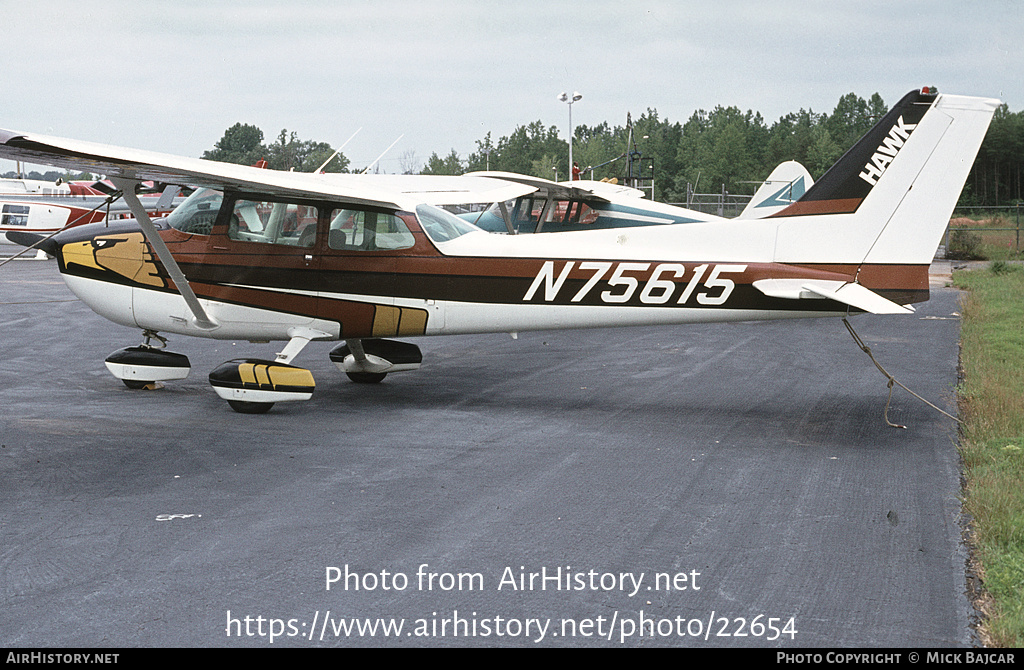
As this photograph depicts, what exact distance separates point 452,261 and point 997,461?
200 inches

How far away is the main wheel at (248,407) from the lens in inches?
332

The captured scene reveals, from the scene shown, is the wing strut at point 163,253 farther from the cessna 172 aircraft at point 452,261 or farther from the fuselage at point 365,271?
the fuselage at point 365,271

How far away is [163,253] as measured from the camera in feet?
27.5

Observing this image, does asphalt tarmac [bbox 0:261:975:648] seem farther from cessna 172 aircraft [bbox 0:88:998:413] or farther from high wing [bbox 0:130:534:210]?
high wing [bbox 0:130:534:210]

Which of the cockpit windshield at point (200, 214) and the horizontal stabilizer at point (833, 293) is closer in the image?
the horizontal stabilizer at point (833, 293)

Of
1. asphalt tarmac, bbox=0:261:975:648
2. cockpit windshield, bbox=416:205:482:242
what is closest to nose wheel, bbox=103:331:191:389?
asphalt tarmac, bbox=0:261:975:648

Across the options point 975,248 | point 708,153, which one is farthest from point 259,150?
point 975,248

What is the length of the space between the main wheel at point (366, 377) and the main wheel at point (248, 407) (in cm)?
181

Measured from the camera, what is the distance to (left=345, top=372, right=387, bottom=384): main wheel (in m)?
10.2

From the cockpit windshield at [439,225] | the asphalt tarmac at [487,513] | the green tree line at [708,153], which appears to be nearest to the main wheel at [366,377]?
the asphalt tarmac at [487,513]

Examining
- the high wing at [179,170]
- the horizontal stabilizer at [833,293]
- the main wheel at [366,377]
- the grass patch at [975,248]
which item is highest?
the high wing at [179,170]

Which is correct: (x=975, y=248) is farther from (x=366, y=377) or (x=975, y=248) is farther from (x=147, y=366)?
(x=147, y=366)

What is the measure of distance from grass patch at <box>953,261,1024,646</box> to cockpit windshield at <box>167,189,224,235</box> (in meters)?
7.23

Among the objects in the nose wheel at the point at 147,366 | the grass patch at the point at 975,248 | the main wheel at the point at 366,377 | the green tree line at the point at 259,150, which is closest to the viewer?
the nose wheel at the point at 147,366
